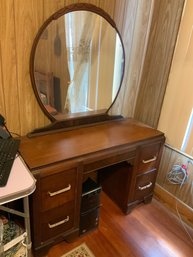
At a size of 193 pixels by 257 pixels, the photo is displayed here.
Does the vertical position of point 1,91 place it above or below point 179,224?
above

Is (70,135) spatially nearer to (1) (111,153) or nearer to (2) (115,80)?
(1) (111,153)

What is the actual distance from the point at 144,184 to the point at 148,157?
0.27m

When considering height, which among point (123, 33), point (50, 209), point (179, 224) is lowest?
point (179, 224)

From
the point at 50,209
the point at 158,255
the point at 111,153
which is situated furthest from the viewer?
the point at 158,255

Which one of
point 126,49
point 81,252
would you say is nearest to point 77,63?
point 126,49

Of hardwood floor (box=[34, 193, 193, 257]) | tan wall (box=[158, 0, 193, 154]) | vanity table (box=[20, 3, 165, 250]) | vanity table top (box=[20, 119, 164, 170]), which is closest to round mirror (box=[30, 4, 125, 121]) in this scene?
vanity table (box=[20, 3, 165, 250])

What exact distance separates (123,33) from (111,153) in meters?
1.00

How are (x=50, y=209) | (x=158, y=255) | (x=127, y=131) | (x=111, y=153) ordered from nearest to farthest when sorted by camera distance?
(x=50, y=209) < (x=111, y=153) < (x=158, y=255) < (x=127, y=131)

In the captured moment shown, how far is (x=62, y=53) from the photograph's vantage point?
4.82ft

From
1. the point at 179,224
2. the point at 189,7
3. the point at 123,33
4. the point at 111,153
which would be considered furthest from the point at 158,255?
the point at 189,7

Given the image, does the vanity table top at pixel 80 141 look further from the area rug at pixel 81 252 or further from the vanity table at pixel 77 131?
the area rug at pixel 81 252

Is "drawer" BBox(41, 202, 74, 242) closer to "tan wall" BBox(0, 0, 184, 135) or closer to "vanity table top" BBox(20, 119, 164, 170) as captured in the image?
"vanity table top" BBox(20, 119, 164, 170)

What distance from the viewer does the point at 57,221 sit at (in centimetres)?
139

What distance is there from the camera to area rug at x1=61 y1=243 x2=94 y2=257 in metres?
1.48
